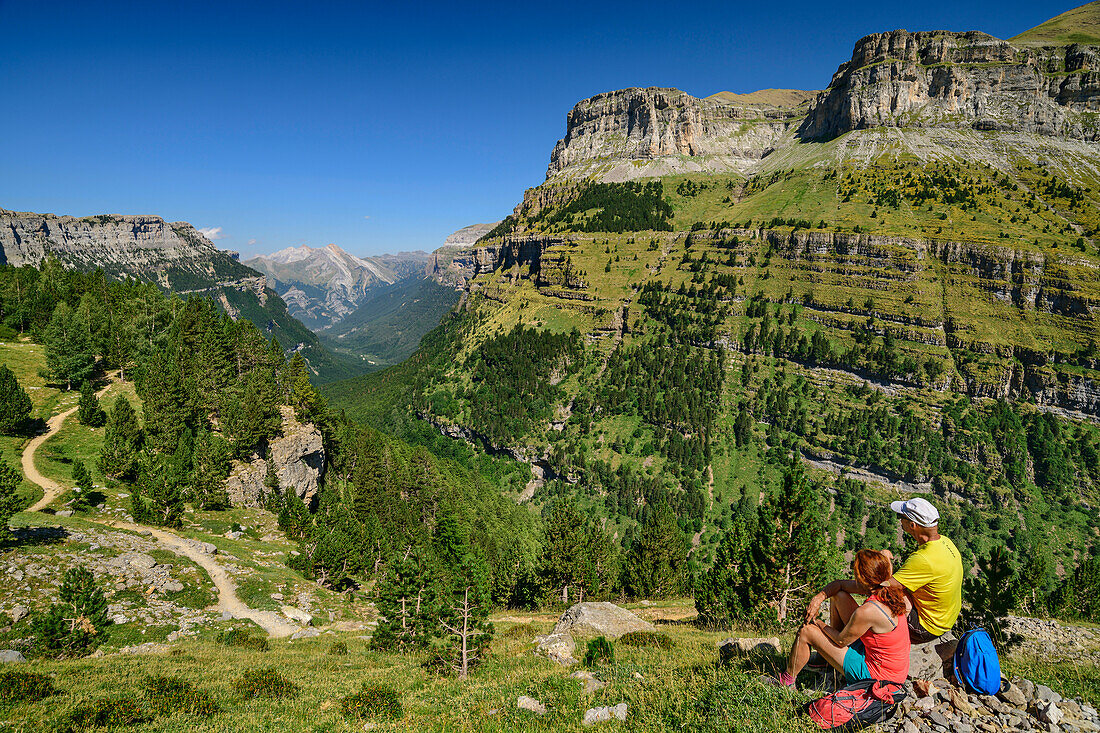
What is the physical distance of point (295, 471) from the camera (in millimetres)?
71812

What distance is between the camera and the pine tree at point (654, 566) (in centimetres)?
5991

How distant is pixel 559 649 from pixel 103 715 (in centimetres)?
1758

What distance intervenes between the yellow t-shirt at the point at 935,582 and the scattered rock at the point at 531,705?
34.9 ft

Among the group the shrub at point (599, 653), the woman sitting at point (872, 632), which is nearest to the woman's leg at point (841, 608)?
the woman sitting at point (872, 632)

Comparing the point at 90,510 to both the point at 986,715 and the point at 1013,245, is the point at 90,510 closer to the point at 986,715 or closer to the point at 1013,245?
the point at 986,715

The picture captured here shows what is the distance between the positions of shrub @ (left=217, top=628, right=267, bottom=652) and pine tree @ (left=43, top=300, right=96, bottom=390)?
54.2 m

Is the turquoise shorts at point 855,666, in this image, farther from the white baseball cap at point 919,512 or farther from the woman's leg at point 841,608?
the white baseball cap at point 919,512

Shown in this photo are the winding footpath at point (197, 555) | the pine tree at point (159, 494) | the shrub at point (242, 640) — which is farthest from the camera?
the pine tree at point (159, 494)

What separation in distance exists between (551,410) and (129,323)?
407 feet

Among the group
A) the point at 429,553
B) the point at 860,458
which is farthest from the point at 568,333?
the point at 429,553

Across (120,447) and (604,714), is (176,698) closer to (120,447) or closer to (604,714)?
(604,714)

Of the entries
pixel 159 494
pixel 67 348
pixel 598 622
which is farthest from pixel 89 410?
pixel 598 622

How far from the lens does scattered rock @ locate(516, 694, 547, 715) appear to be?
46.3 ft

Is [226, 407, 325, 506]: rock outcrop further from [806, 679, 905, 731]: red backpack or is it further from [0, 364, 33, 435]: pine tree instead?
[806, 679, 905, 731]: red backpack
